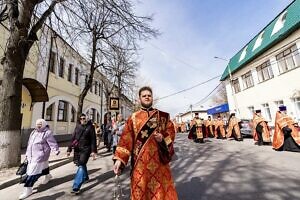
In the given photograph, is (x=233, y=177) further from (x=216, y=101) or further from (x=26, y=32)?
(x=216, y=101)

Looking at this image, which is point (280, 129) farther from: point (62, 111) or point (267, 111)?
point (62, 111)

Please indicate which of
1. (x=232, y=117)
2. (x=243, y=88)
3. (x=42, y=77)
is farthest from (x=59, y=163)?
(x=243, y=88)

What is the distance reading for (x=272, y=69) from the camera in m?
18.9

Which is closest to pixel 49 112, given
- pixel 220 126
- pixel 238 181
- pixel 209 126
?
pixel 209 126

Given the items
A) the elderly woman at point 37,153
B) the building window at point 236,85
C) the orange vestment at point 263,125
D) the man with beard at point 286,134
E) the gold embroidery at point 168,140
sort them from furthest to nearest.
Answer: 1. the building window at point 236,85
2. the orange vestment at point 263,125
3. the man with beard at point 286,134
4. the elderly woman at point 37,153
5. the gold embroidery at point 168,140

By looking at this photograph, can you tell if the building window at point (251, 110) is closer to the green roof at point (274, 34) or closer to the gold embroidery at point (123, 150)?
the green roof at point (274, 34)

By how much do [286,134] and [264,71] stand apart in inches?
482

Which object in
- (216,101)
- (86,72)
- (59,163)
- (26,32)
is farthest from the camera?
(216,101)

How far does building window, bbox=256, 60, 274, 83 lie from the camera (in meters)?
19.5

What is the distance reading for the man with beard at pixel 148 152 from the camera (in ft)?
9.12

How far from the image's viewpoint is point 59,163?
9031 millimetres

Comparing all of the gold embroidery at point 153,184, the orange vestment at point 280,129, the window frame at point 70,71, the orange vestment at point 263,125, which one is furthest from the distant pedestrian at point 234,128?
the gold embroidery at point 153,184

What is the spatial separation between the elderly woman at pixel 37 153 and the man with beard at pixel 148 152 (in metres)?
3.29

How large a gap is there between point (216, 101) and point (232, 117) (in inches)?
2267
